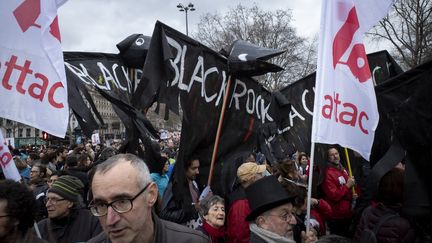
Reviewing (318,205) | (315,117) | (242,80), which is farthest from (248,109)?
(315,117)

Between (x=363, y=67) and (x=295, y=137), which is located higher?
(x=363, y=67)

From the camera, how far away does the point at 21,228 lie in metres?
2.64

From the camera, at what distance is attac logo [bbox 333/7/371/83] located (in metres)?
3.66

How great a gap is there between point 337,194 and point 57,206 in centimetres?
324

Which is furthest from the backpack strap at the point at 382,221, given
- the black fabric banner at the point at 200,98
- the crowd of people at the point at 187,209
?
the black fabric banner at the point at 200,98

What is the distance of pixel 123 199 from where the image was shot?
73.8 inches

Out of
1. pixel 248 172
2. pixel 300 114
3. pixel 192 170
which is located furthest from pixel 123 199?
pixel 300 114

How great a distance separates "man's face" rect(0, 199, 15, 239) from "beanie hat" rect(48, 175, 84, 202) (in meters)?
0.98

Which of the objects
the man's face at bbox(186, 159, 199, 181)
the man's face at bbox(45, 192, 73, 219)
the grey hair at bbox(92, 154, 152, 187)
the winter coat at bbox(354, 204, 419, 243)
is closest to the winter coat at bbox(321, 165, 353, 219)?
the man's face at bbox(186, 159, 199, 181)

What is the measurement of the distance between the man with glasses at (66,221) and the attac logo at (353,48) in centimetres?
259

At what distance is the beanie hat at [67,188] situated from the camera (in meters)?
3.57

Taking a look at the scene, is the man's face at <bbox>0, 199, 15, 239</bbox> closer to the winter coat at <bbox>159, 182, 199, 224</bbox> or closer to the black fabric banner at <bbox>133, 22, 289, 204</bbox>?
the black fabric banner at <bbox>133, 22, 289, 204</bbox>

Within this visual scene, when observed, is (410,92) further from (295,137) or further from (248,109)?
(295,137)

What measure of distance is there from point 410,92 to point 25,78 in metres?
2.92
